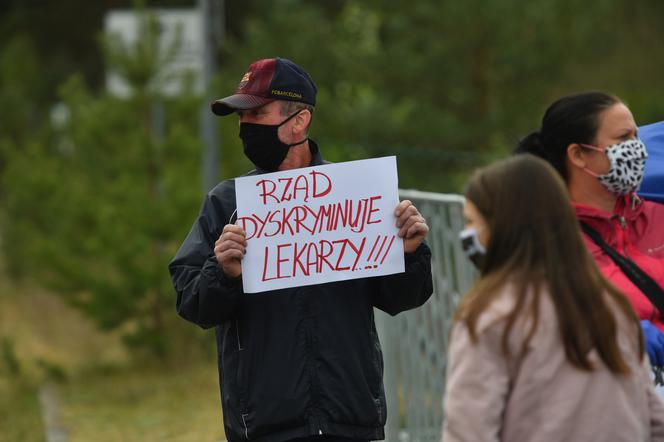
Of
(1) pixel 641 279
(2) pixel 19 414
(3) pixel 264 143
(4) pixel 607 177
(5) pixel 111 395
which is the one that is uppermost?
(3) pixel 264 143

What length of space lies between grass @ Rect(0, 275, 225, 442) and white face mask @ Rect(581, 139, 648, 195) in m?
6.87

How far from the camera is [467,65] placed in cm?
2014

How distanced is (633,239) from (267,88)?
3.78 ft

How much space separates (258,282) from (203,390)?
911cm

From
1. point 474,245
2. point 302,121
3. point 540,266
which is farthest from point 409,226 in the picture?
point 540,266

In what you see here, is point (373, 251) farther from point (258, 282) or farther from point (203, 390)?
point (203, 390)

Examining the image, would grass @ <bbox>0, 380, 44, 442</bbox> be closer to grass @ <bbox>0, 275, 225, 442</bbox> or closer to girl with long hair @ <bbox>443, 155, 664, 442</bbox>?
grass @ <bbox>0, 275, 225, 442</bbox>

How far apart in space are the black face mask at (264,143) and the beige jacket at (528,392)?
120 centimetres

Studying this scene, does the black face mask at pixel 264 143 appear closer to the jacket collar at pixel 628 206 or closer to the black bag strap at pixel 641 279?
the jacket collar at pixel 628 206

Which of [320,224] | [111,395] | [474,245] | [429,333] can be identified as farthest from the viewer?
[111,395]

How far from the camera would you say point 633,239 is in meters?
3.74

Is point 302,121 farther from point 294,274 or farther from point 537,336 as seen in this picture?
point 537,336

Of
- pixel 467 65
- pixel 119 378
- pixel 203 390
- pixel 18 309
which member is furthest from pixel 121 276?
pixel 18 309

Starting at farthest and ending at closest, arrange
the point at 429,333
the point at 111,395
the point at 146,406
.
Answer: the point at 111,395
the point at 146,406
the point at 429,333
